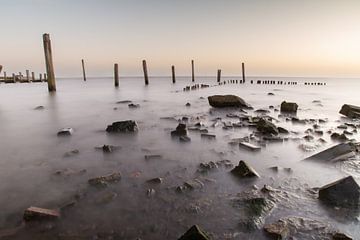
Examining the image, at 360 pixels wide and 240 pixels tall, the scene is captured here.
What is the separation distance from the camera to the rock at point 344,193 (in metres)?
3.16

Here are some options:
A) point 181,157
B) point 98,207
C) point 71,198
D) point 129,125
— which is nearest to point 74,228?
point 98,207

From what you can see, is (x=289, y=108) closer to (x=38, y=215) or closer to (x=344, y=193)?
(x=344, y=193)

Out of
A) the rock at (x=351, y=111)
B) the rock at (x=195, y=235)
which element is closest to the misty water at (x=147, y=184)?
the rock at (x=195, y=235)

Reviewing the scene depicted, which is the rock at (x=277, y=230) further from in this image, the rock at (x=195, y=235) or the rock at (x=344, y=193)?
the rock at (x=344, y=193)

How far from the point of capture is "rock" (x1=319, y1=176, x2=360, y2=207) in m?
3.16

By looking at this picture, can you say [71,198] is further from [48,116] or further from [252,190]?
[48,116]

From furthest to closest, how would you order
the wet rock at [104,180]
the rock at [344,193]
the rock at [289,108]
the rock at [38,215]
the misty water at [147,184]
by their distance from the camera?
the rock at [289,108] → the wet rock at [104,180] → the rock at [344,193] → the rock at [38,215] → the misty water at [147,184]

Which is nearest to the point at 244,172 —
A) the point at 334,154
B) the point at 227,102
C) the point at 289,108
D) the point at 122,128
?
the point at 334,154

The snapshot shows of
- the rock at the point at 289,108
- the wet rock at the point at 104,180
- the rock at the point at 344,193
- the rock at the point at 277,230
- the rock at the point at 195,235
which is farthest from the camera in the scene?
the rock at the point at 289,108

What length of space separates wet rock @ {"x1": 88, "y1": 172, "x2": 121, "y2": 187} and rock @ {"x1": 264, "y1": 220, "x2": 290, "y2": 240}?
2301 mm

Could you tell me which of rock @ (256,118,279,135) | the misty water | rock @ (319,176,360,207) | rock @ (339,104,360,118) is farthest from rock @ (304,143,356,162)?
rock @ (339,104,360,118)

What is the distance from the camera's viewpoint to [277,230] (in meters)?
2.64

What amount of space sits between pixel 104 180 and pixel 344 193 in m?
3.26

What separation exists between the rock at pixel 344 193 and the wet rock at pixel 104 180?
292 centimetres
